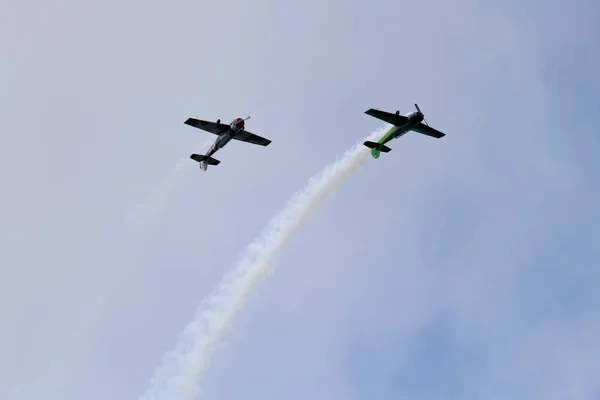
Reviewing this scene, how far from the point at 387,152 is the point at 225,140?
77.6 feet

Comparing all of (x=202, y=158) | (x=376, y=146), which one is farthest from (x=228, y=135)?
(x=376, y=146)

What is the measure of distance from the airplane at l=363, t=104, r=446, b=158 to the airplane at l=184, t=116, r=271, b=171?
51.5 feet

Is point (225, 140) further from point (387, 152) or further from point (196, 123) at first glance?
point (387, 152)

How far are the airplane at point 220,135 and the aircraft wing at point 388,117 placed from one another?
1667 cm

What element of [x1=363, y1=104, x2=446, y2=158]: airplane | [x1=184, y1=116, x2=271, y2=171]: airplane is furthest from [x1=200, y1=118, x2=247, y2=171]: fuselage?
[x1=363, y1=104, x2=446, y2=158]: airplane

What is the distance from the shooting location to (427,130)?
152m

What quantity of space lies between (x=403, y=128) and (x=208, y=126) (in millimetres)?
27034

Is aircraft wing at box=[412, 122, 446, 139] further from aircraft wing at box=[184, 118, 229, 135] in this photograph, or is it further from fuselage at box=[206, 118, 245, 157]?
aircraft wing at box=[184, 118, 229, 135]

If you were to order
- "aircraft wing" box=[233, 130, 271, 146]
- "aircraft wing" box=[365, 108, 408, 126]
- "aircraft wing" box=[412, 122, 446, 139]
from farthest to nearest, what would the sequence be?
"aircraft wing" box=[412, 122, 446, 139] → "aircraft wing" box=[233, 130, 271, 146] → "aircraft wing" box=[365, 108, 408, 126]

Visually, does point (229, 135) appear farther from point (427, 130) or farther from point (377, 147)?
point (427, 130)

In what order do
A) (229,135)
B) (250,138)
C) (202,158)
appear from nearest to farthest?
1. (229,135)
2. (250,138)
3. (202,158)

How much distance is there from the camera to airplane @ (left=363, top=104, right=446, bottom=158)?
14350cm

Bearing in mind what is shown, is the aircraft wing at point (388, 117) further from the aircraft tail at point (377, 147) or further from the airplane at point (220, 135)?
the airplane at point (220, 135)

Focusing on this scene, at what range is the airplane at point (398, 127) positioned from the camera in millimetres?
143500
